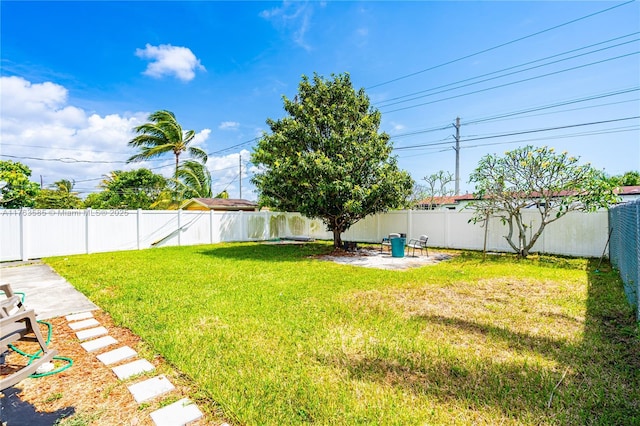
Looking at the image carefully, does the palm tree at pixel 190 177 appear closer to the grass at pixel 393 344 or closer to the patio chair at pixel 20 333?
the grass at pixel 393 344

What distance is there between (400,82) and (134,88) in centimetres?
1531

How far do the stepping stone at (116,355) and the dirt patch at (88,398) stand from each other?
0.05 meters

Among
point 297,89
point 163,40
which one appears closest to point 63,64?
point 163,40

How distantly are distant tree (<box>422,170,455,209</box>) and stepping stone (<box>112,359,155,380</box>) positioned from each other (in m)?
31.0

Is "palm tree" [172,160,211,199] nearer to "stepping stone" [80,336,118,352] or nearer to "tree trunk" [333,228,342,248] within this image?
"tree trunk" [333,228,342,248]

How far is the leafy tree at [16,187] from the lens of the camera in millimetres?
13930

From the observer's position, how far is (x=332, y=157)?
10.8m

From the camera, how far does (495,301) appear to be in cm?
532

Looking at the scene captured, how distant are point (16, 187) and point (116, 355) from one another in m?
16.6

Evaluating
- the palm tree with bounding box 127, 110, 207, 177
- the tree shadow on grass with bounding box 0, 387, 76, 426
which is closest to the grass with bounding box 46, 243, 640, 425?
the tree shadow on grass with bounding box 0, 387, 76, 426

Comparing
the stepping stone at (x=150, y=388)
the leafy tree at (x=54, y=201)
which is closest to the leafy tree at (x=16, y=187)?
the leafy tree at (x=54, y=201)

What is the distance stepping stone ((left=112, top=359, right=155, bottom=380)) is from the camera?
284cm

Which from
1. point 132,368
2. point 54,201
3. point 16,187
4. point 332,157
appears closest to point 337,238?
point 332,157

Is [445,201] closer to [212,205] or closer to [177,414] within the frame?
[212,205]
